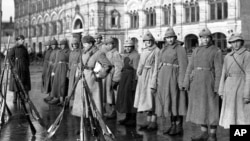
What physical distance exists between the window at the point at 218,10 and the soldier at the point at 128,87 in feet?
73.4

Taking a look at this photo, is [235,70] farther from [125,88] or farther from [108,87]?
[108,87]

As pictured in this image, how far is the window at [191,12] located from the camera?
104 feet

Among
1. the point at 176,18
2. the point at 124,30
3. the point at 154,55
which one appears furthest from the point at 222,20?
the point at 154,55

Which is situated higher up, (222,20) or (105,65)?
(222,20)

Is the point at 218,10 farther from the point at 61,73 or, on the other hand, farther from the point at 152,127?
the point at 152,127

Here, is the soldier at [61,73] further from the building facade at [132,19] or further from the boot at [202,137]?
the building facade at [132,19]

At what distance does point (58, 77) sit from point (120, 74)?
3.29 metres

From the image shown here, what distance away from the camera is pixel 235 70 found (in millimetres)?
6102

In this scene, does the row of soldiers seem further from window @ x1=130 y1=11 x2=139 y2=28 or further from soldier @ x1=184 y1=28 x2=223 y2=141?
window @ x1=130 y1=11 x2=139 y2=28

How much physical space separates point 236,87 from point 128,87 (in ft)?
9.72

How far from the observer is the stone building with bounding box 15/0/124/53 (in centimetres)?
4038

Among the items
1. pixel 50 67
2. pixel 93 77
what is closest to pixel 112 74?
pixel 93 77

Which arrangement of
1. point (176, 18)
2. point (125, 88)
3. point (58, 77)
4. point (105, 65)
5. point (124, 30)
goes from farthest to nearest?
point (124, 30), point (176, 18), point (58, 77), point (125, 88), point (105, 65)

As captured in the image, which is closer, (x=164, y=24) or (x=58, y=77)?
(x=58, y=77)
